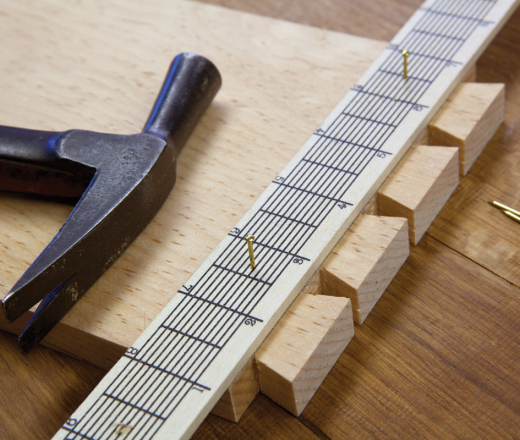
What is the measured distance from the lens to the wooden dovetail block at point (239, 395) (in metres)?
0.84

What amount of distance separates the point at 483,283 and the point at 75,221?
2.02 feet

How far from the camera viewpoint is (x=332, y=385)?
89 cm

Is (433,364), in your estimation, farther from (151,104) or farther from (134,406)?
(151,104)

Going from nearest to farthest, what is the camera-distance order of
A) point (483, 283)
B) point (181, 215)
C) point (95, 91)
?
point (483, 283) < point (181, 215) < point (95, 91)

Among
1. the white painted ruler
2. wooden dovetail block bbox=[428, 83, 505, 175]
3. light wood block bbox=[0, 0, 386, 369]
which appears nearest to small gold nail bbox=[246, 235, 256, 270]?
the white painted ruler

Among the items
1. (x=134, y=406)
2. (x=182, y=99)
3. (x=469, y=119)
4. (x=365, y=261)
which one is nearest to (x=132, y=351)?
(x=134, y=406)

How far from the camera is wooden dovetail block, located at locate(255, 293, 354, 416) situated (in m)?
0.83

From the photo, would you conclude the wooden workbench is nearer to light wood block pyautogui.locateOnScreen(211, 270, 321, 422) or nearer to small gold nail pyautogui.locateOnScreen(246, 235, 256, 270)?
light wood block pyautogui.locateOnScreen(211, 270, 321, 422)

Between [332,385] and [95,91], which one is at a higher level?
[95,91]

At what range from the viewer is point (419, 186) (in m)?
1.01

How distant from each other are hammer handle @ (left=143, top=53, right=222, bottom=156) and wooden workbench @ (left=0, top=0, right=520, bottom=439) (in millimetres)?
412

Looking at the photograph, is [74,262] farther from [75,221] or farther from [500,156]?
[500,156]

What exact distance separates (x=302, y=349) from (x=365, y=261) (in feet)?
0.56

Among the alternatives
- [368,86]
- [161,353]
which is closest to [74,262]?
[161,353]
